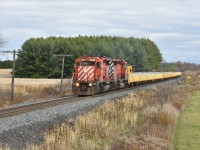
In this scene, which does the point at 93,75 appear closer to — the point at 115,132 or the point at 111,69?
the point at 111,69

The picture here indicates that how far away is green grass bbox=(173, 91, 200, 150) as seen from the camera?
55.8ft

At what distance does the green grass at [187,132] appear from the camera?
55.8 ft

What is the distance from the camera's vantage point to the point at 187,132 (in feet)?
66.6

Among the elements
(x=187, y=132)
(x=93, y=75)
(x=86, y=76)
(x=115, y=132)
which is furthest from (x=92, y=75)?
(x=115, y=132)

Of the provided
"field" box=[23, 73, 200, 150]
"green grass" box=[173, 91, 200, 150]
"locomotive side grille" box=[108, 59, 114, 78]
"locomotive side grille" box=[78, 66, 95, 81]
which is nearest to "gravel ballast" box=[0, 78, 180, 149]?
"field" box=[23, 73, 200, 150]

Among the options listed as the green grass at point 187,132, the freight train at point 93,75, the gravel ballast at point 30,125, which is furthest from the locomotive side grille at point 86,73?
the gravel ballast at point 30,125

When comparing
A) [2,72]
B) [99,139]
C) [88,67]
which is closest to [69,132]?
[99,139]

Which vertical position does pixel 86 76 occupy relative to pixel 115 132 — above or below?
above

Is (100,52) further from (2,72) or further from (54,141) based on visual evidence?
(54,141)

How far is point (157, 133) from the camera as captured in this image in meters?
17.0

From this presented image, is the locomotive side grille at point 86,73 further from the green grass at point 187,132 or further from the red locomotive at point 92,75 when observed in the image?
the green grass at point 187,132

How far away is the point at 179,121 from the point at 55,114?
749 cm

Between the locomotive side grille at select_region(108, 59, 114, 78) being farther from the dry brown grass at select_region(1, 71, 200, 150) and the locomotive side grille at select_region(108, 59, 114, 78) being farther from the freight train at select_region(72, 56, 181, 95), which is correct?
the dry brown grass at select_region(1, 71, 200, 150)

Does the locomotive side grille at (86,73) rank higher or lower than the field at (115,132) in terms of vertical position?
higher
